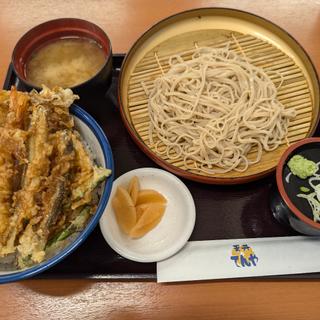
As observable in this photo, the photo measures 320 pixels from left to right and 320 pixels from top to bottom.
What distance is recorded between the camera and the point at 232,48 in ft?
5.83

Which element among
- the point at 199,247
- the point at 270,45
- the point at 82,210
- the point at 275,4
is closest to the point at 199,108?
the point at 270,45

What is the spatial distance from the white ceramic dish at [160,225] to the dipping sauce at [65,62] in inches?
19.4

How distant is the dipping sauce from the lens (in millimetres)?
1446

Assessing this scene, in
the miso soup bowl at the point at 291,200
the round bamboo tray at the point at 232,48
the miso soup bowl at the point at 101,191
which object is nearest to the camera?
the miso soup bowl at the point at 101,191

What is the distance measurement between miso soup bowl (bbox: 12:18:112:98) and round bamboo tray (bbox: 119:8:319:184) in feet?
0.49

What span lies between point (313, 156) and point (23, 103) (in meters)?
1.06

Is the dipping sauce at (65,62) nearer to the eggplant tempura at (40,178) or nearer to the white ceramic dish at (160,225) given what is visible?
the eggplant tempura at (40,178)

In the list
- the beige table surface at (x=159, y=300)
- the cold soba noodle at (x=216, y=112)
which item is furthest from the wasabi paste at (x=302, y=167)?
the beige table surface at (x=159, y=300)

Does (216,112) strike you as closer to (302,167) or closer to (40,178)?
(302,167)

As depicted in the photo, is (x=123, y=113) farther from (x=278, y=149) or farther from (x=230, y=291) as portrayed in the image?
(x=230, y=291)

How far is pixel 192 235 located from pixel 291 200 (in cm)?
40

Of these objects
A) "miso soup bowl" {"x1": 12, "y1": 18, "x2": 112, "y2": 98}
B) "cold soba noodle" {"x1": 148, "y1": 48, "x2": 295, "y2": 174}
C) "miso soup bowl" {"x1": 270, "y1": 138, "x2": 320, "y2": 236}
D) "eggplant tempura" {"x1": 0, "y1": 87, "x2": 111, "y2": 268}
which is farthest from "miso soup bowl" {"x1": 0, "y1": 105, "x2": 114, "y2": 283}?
"miso soup bowl" {"x1": 270, "y1": 138, "x2": 320, "y2": 236}

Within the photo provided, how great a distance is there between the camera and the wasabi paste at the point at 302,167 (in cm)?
122

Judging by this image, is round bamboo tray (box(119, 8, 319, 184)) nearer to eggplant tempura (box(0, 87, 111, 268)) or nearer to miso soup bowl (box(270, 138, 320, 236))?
miso soup bowl (box(270, 138, 320, 236))
